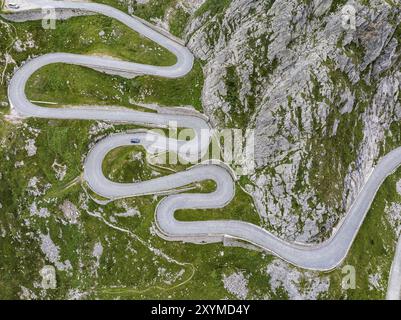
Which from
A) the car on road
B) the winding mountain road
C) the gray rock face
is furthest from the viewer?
the car on road

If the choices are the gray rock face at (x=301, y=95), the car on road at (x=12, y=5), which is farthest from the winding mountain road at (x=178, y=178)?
the gray rock face at (x=301, y=95)

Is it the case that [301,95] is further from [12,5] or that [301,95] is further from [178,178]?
[12,5]

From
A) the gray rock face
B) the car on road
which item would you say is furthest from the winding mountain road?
the gray rock face

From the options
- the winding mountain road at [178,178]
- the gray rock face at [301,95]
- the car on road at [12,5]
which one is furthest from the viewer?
the car on road at [12,5]

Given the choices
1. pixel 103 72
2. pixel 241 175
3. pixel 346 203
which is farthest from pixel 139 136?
pixel 346 203

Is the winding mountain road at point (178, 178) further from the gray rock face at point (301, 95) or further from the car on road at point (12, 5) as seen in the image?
the gray rock face at point (301, 95)

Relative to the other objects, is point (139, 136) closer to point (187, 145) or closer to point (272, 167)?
point (187, 145)

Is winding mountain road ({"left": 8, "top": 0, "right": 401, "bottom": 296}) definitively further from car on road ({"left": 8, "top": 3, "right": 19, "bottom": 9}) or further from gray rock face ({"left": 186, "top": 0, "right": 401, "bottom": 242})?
gray rock face ({"left": 186, "top": 0, "right": 401, "bottom": 242})
